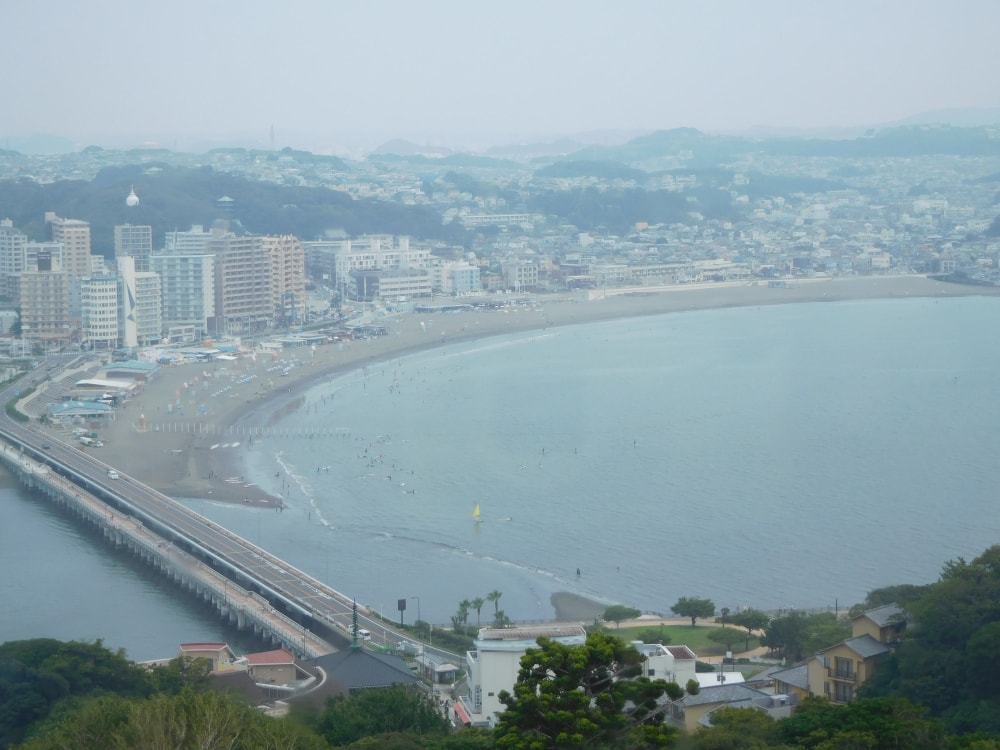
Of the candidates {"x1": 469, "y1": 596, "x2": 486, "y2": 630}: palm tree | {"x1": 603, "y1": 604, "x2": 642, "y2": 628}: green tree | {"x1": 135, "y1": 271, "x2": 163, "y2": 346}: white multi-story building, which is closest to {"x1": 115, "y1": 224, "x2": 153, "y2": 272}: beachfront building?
{"x1": 135, "y1": 271, "x2": 163, "y2": 346}: white multi-story building

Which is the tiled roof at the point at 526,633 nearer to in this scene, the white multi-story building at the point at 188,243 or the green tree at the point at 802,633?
the green tree at the point at 802,633

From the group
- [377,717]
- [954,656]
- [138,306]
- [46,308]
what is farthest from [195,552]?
[46,308]

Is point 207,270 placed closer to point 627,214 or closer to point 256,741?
point 256,741

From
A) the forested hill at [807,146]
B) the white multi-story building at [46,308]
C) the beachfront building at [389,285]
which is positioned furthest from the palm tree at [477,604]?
the forested hill at [807,146]

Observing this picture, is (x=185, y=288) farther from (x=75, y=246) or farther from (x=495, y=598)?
(x=495, y=598)

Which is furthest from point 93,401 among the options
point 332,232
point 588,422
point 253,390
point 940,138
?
point 940,138
